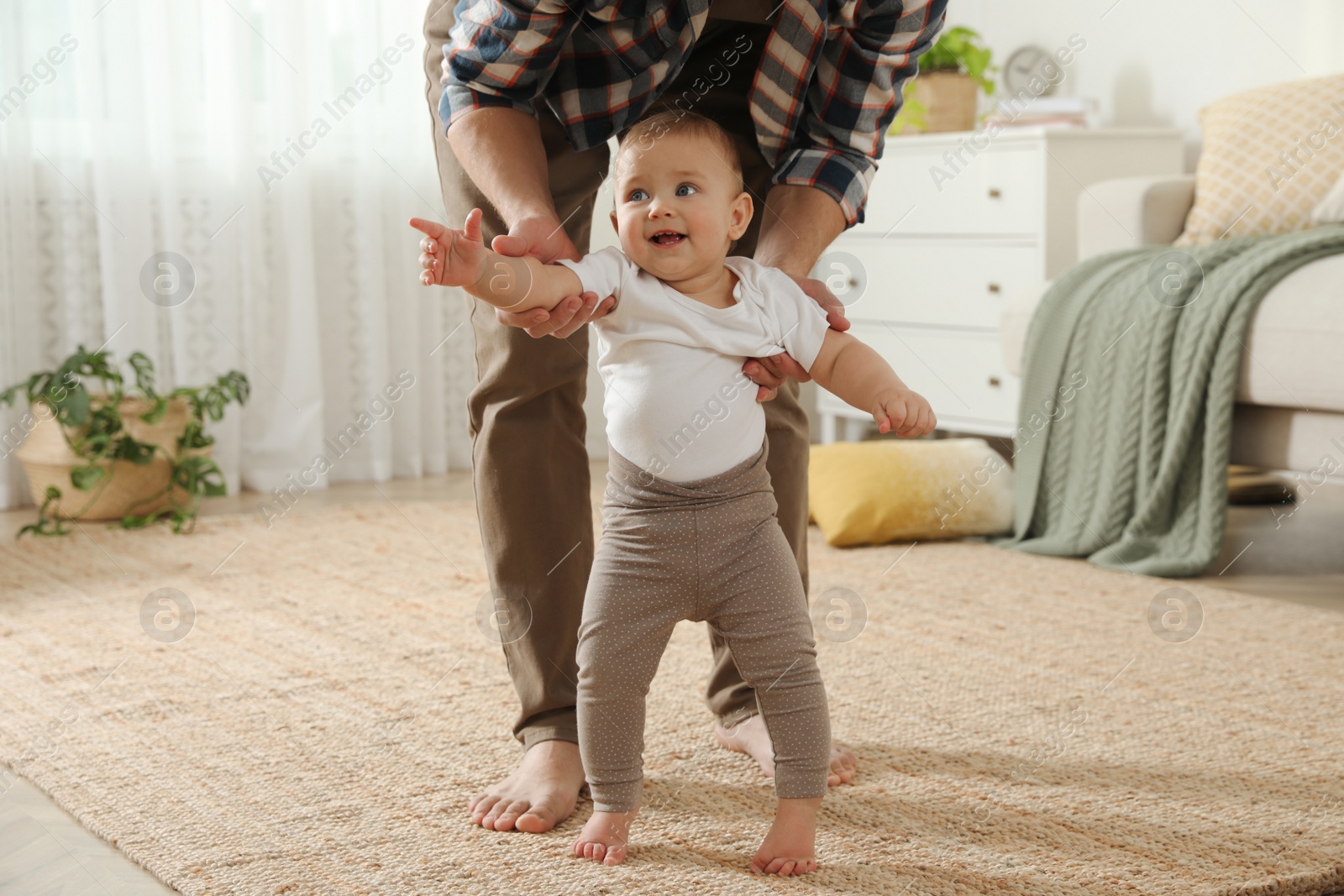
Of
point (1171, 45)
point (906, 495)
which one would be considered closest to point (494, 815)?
point (906, 495)

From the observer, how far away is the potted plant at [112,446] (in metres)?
2.54

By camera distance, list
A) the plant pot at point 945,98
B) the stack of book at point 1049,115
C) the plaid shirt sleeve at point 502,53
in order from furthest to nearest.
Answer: the plant pot at point 945,98 → the stack of book at point 1049,115 → the plaid shirt sleeve at point 502,53

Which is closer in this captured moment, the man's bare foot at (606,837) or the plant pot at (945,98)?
the man's bare foot at (606,837)

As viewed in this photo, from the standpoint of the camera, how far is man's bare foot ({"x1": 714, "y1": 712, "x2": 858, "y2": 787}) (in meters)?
1.19

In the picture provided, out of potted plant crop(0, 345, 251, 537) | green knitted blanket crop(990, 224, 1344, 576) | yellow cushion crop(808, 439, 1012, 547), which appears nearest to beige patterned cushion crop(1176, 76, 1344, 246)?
green knitted blanket crop(990, 224, 1344, 576)

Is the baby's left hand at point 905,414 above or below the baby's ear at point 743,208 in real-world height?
below

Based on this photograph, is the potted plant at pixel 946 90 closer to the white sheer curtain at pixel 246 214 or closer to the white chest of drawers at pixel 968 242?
the white chest of drawers at pixel 968 242

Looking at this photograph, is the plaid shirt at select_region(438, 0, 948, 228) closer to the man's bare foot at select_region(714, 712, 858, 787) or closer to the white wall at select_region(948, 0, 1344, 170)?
the man's bare foot at select_region(714, 712, 858, 787)

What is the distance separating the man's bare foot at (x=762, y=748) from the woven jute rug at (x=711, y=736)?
0.04ft

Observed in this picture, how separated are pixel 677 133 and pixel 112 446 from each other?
195 cm

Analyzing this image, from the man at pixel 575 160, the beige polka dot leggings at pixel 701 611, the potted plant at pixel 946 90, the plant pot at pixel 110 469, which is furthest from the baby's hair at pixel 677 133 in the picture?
the potted plant at pixel 946 90

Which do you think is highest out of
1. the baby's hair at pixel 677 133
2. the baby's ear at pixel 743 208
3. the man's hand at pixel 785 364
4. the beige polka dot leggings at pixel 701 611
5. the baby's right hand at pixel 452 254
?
the baby's hair at pixel 677 133

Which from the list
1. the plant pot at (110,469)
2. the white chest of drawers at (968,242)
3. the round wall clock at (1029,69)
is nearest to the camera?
the plant pot at (110,469)

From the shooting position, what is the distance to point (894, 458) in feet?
7.81
